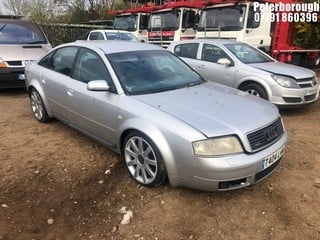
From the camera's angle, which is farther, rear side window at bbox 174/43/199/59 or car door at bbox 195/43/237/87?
rear side window at bbox 174/43/199/59

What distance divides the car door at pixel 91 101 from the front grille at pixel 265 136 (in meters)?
1.49

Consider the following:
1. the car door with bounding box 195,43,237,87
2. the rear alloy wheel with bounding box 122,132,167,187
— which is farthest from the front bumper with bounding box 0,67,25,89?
the rear alloy wheel with bounding box 122,132,167,187

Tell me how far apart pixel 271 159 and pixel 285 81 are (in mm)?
3465

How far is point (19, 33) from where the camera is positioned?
29.3 feet

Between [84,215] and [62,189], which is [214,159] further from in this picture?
[62,189]

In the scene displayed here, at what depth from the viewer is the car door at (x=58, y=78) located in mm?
4953

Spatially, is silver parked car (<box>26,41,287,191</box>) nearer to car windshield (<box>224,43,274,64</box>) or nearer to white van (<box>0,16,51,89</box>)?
car windshield (<box>224,43,274,64</box>)

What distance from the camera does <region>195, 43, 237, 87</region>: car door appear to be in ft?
23.7

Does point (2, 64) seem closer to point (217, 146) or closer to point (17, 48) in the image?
point (17, 48)

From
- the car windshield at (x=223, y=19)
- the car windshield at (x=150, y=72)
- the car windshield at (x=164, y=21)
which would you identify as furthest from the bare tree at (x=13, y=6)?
the car windshield at (x=150, y=72)

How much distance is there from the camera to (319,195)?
3.70m

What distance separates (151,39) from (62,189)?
1099 cm

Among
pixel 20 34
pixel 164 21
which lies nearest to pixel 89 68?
pixel 20 34

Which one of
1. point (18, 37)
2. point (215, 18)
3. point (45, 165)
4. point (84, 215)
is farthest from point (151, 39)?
point (84, 215)
